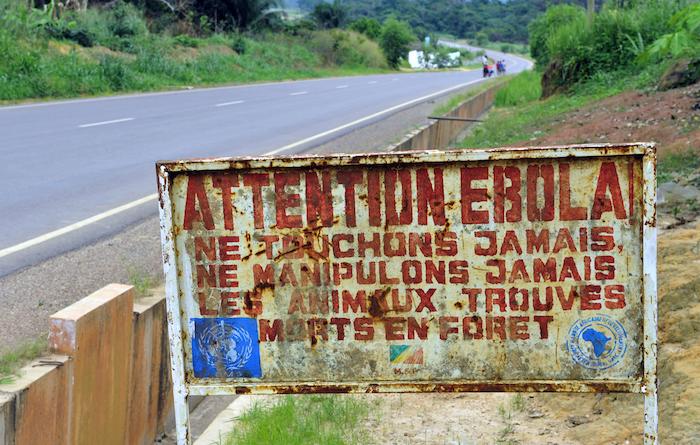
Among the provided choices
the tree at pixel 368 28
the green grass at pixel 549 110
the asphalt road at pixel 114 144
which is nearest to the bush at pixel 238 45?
the asphalt road at pixel 114 144

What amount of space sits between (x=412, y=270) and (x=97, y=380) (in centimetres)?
161

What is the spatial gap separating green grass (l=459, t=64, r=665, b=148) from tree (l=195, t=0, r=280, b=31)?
26.0m

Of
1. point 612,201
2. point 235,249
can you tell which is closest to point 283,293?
point 235,249

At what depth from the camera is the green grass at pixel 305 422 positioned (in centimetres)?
415

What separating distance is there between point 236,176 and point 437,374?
0.93 metres

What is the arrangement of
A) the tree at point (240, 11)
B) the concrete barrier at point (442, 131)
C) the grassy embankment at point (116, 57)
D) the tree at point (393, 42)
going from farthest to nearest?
the tree at point (393, 42), the tree at point (240, 11), the grassy embankment at point (116, 57), the concrete barrier at point (442, 131)

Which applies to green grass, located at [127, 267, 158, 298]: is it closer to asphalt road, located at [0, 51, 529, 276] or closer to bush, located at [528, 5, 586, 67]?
asphalt road, located at [0, 51, 529, 276]

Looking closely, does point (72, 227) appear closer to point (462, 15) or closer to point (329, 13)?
point (329, 13)

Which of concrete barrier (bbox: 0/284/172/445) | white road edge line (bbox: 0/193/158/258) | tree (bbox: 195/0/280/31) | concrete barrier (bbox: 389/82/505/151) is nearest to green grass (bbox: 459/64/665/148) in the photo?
concrete barrier (bbox: 389/82/505/151)

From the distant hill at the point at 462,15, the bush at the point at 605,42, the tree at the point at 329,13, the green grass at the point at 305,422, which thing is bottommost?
the green grass at the point at 305,422

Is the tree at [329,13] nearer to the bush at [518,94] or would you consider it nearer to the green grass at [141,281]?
the bush at [518,94]

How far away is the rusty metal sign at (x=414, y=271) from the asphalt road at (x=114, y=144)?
2.98 metres

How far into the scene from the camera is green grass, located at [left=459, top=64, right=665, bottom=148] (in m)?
14.5

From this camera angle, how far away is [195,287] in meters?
3.20
